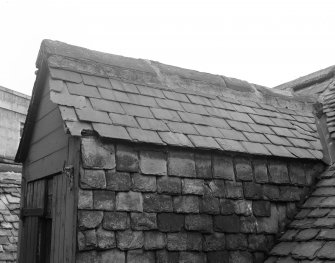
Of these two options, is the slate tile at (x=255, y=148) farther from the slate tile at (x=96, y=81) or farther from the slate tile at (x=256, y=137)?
the slate tile at (x=96, y=81)

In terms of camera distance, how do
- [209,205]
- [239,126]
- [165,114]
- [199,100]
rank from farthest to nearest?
[199,100] < [239,126] < [165,114] < [209,205]

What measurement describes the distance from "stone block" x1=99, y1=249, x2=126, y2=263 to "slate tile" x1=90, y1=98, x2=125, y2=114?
1517 millimetres

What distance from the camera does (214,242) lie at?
4.51 metres

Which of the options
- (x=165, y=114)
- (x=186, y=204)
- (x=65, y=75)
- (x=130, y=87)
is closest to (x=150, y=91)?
(x=130, y=87)

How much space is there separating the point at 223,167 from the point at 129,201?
4.30ft

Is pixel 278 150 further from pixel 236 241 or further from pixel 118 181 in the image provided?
pixel 118 181

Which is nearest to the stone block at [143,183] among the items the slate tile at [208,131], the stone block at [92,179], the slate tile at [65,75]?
the stone block at [92,179]

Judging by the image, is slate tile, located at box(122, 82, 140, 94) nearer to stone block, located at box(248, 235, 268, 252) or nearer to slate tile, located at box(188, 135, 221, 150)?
slate tile, located at box(188, 135, 221, 150)

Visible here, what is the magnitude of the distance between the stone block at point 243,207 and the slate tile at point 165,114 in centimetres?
124

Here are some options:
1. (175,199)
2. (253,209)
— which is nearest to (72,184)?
(175,199)

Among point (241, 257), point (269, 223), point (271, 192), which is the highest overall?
point (271, 192)

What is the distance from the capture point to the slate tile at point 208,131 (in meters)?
4.91

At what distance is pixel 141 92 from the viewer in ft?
16.7

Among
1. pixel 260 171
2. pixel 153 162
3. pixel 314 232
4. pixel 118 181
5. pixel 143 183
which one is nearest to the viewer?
pixel 118 181
